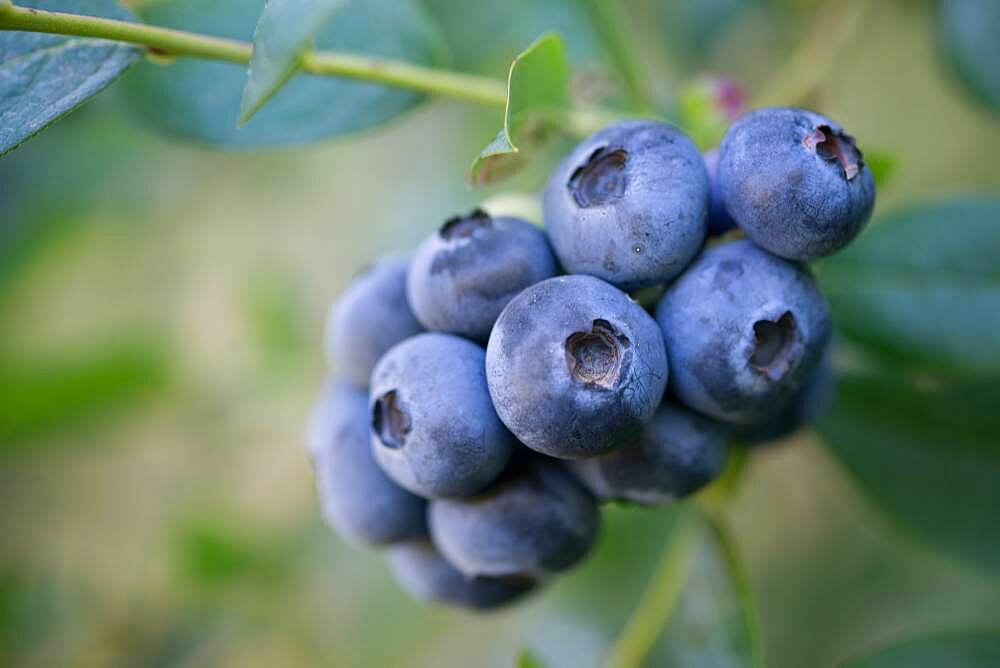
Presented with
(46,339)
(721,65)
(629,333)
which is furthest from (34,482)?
(629,333)

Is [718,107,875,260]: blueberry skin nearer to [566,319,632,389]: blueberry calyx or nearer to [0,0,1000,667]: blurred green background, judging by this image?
[566,319,632,389]: blueberry calyx

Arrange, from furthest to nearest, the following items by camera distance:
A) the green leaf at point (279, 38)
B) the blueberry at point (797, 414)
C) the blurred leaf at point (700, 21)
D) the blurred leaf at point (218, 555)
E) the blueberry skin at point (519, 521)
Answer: the blurred leaf at point (218, 555) < the blurred leaf at point (700, 21) < the blueberry at point (797, 414) < the blueberry skin at point (519, 521) < the green leaf at point (279, 38)

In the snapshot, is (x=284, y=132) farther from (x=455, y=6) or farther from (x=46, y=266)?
(x=46, y=266)

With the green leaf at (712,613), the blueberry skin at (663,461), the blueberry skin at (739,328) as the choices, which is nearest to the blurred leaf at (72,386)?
the green leaf at (712,613)

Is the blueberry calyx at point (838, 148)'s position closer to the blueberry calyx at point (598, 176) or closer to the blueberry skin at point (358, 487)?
the blueberry calyx at point (598, 176)

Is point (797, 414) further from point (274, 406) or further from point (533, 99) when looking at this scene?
point (274, 406)

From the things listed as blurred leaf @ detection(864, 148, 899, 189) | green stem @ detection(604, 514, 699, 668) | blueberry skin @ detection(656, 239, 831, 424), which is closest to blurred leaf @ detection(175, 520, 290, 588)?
green stem @ detection(604, 514, 699, 668)
